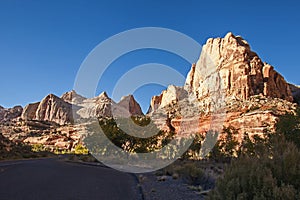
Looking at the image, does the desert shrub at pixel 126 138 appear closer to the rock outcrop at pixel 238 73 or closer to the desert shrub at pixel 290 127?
the desert shrub at pixel 290 127

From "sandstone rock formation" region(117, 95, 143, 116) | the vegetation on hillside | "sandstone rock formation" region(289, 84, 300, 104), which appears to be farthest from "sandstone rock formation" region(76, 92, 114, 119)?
the vegetation on hillside

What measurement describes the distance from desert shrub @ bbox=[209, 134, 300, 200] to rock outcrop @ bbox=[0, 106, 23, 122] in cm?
15515

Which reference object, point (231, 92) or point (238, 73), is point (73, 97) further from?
point (231, 92)

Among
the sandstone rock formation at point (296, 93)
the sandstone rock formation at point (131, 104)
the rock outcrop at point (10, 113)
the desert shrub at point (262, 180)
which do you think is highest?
the sandstone rock formation at point (296, 93)

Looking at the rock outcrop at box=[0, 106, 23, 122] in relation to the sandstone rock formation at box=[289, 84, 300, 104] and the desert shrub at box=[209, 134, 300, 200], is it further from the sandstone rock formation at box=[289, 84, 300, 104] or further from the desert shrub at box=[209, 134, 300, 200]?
the desert shrub at box=[209, 134, 300, 200]

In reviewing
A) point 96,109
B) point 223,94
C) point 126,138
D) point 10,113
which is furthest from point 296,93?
point 10,113

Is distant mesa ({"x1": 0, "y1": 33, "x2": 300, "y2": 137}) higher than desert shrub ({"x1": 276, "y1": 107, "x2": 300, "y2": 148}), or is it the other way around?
distant mesa ({"x1": 0, "y1": 33, "x2": 300, "y2": 137})

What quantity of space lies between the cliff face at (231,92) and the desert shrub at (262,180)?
4671cm

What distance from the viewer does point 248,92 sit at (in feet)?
311

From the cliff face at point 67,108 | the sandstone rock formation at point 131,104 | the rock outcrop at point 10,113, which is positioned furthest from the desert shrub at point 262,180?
the rock outcrop at point 10,113

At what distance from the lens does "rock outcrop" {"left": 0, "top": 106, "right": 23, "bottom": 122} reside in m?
146

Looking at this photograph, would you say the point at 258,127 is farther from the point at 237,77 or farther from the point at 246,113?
the point at 237,77

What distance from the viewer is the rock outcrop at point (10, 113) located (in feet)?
480

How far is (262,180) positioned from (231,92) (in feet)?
320
